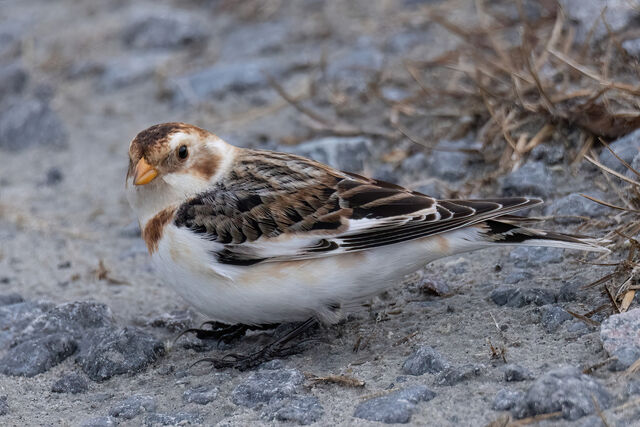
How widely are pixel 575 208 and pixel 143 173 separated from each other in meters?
2.11

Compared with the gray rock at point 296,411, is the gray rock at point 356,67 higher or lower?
higher

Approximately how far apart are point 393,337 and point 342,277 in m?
0.35

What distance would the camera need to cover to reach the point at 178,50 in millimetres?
7762

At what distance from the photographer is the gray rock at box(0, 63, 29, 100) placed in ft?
23.7

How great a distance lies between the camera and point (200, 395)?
3250mm

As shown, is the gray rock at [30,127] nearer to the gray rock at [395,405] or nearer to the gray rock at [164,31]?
the gray rock at [164,31]

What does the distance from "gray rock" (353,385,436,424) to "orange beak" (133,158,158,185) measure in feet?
4.42

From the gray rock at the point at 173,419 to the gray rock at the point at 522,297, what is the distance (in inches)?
53.6

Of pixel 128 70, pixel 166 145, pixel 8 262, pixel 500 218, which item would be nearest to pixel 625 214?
pixel 500 218

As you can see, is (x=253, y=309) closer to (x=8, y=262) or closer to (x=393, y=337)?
(x=393, y=337)

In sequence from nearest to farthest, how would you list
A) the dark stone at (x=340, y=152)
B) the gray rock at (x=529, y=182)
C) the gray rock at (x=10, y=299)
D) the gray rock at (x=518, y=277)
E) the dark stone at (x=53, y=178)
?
the gray rock at (x=518, y=277) → the gray rock at (x=10, y=299) → the gray rock at (x=529, y=182) → the dark stone at (x=340, y=152) → the dark stone at (x=53, y=178)

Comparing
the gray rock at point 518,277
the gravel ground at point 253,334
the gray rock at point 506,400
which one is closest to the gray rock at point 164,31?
the gravel ground at point 253,334

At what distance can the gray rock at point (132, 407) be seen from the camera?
3.17 meters

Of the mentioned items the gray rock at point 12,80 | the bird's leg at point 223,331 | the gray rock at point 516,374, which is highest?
the gray rock at point 12,80
